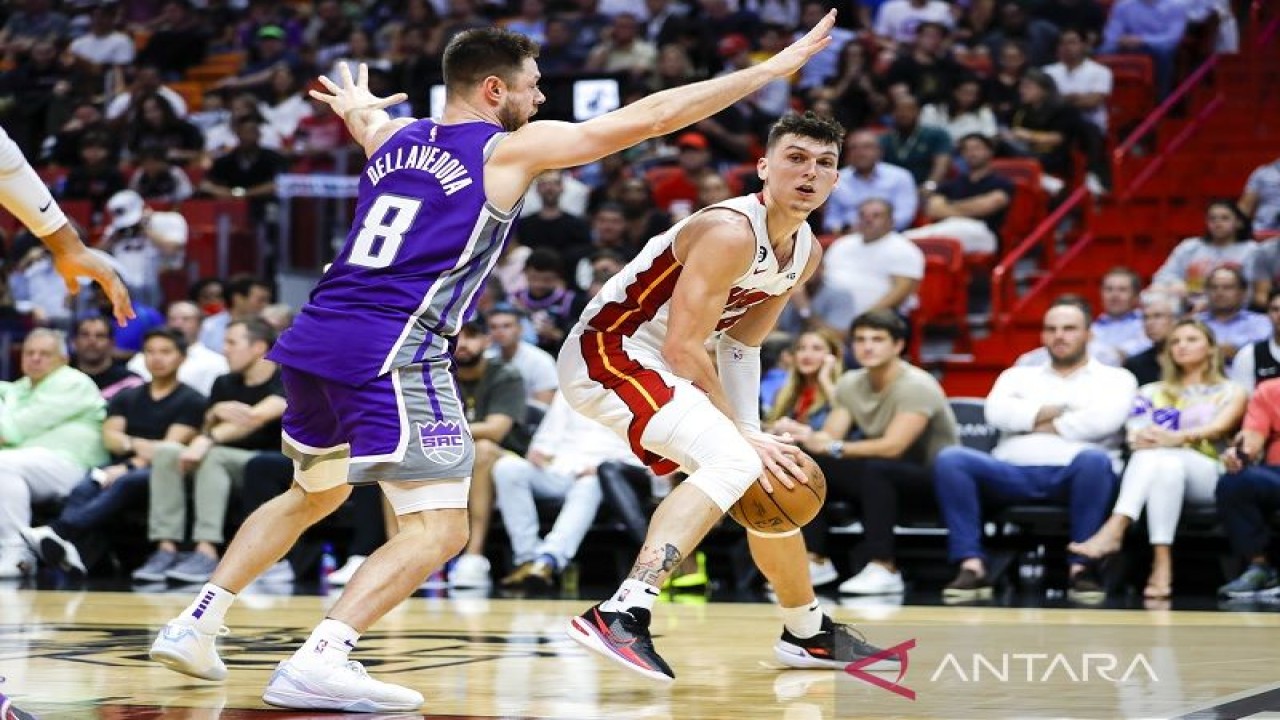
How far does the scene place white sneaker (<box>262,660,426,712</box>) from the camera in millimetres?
4164

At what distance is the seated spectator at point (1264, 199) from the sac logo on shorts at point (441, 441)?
772cm

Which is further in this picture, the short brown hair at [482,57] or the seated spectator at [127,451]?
the seated spectator at [127,451]

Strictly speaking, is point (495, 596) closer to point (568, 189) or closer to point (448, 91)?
point (448, 91)

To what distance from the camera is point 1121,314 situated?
991 centimetres

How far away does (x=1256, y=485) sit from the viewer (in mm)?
7945

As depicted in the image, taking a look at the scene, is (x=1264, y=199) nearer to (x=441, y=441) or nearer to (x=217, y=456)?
(x=217, y=456)

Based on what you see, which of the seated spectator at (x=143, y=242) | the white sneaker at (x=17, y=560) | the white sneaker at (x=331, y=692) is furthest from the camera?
the seated spectator at (x=143, y=242)

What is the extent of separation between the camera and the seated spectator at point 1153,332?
901cm

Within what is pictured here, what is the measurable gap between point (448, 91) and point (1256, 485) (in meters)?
4.80

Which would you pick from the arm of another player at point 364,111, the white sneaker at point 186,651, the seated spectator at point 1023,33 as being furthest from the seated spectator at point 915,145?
the white sneaker at point 186,651

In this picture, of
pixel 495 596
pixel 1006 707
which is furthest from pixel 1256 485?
pixel 1006 707

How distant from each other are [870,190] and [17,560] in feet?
19.4

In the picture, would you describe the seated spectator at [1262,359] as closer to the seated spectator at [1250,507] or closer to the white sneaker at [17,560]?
the seated spectator at [1250,507]

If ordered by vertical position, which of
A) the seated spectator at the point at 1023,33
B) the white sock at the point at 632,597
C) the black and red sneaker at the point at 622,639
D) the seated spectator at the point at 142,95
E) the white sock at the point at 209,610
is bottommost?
the seated spectator at the point at 142,95
